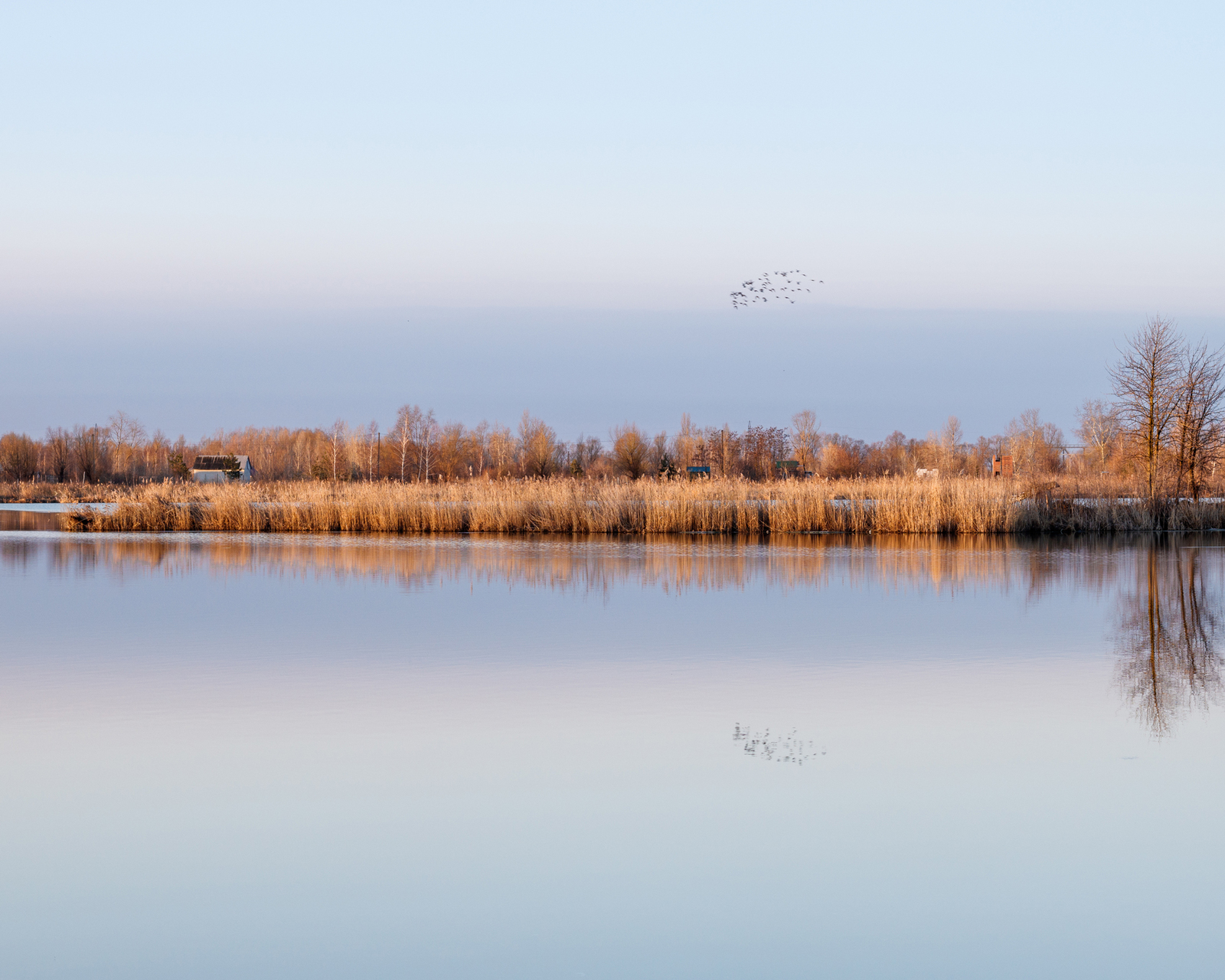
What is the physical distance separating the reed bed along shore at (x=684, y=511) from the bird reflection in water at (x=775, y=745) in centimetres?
1458

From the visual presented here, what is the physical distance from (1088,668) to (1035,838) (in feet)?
10.5

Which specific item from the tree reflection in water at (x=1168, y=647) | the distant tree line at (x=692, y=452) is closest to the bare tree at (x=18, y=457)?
the distant tree line at (x=692, y=452)

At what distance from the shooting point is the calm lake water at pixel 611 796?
2695 mm

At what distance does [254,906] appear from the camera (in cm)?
287

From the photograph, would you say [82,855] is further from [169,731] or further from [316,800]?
[169,731]

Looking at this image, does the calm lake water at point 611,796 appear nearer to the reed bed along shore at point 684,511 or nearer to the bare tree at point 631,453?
the reed bed along shore at point 684,511

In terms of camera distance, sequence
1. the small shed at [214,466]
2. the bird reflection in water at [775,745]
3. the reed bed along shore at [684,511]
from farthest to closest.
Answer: the small shed at [214,466], the reed bed along shore at [684,511], the bird reflection in water at [775,745]

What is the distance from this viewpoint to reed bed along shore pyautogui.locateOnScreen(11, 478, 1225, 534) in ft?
63.2

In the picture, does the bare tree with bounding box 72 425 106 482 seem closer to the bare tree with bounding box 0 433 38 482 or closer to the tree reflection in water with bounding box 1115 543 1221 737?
the bare tree with bounding box 0 433 38 482

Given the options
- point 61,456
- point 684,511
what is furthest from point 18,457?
point 684,511

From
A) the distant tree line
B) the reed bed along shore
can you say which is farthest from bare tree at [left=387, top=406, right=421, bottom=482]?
the reed bed along shore

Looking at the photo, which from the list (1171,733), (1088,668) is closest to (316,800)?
(1171,733)

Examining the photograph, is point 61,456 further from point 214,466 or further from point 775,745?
point 775,745

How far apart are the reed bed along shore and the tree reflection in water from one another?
7.26m
